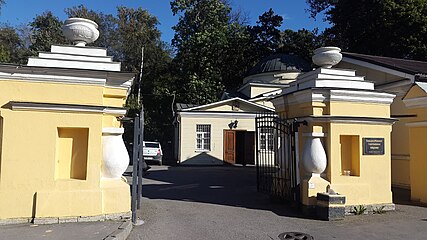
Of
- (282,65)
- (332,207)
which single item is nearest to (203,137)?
(282,65)

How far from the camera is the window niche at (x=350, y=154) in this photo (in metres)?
8.94

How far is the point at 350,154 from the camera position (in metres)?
9.14

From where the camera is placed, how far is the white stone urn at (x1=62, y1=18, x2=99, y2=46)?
25.3ft

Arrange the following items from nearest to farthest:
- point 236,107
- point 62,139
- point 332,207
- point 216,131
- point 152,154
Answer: point 62,139, point 332,207, point 152,154, point 216,131, point 236,107

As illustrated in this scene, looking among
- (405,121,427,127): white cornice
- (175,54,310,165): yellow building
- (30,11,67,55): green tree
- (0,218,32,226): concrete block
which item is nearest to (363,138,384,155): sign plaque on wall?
(405,121,427,127): white cornice

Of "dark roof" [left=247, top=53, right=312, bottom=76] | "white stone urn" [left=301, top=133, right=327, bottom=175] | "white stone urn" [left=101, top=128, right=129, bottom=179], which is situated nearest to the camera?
"white stone urn" [left=101, top=128, right=129, bottom=179]

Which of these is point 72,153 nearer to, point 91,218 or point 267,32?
point 91,218

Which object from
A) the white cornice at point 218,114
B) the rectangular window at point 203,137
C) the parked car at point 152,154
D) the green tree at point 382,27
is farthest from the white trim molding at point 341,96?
the green tree at point 382,27

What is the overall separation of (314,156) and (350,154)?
1.19 meters

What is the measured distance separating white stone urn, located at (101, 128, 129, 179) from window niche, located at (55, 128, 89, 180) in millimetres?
354

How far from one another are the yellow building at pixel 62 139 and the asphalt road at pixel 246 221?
43.3 inches

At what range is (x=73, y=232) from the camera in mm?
6242

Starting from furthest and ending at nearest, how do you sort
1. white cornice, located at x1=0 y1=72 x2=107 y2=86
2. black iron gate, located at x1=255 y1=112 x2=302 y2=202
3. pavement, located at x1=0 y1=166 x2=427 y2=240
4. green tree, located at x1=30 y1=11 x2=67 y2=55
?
1. green tree, located at x1=30 y1=11 x2=67 y2=55
2. black iron gate, located at x1=255 y1=112 x2=302 y2=202
3. white cornice, located at x1=0 y1=72 x2=107 y2=86
4. pavement, located at x1=0 y1=166 x2=427 y2=240

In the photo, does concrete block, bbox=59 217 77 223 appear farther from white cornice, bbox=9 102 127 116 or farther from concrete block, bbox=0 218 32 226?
white cornice, bbox=9 102 127 116
